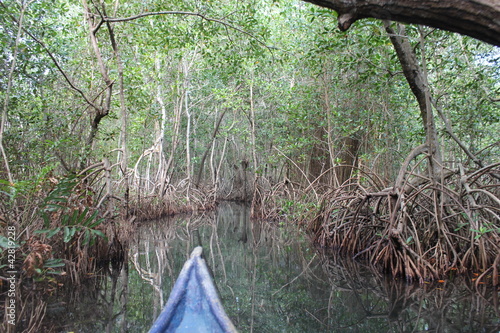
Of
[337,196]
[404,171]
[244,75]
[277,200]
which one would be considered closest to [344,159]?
[277,200]

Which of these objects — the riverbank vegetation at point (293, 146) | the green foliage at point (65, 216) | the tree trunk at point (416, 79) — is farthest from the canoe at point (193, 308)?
the tree trunk at point (416, 79)

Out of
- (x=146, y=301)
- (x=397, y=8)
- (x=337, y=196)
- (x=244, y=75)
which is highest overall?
(x=244, y=75)

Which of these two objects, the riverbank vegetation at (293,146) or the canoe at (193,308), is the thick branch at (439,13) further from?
the riverbank vegetation at (293,146)

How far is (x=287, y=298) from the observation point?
11.8ft

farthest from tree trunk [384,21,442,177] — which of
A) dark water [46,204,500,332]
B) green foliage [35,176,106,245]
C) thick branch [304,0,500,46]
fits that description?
green foliage [35,176,106,245]

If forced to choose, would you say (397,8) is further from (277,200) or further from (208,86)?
(208,86)

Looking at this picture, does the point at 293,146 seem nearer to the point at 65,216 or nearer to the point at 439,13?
the point at 65,216

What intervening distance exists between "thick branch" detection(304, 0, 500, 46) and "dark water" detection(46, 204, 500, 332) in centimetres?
228

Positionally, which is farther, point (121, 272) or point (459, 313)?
point (121, 272)

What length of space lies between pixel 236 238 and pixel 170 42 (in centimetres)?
412

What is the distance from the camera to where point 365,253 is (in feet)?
17.4

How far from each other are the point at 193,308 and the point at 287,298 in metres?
2.20

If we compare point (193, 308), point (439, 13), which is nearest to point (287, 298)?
point (193, 308)

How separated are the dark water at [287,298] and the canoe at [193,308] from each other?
4.41 feet
